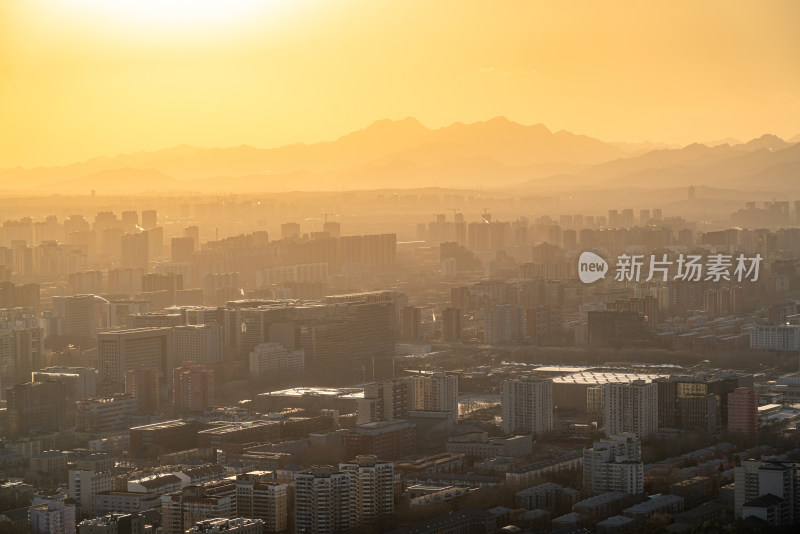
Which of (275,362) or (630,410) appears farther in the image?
(275,362)

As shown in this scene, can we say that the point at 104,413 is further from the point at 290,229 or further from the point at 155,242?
the point at 290,229

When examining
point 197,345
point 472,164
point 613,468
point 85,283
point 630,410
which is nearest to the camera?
point 613,468

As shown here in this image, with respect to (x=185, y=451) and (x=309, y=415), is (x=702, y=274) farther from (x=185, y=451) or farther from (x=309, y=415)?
(x=185, y=451)

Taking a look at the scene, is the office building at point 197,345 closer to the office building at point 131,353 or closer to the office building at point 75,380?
the office building at point 131,353

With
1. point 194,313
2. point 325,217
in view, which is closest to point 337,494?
point 194,313

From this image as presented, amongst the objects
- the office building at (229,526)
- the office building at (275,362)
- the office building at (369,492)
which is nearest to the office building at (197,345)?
the office building at (275,362)

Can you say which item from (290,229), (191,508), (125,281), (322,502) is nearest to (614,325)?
(125,281)

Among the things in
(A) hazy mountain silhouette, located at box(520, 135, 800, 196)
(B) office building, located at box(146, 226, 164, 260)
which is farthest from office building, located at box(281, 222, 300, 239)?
(A) hazy mountain silhouette, located at box(520, 135, 800, 196)
